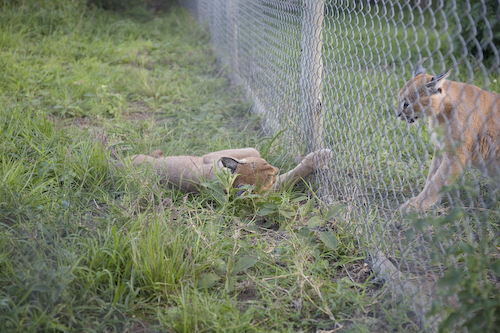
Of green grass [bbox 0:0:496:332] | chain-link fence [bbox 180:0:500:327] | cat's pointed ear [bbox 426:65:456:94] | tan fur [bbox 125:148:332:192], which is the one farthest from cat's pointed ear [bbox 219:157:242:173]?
cat's pointed ear [bbox 426:65:456:94]

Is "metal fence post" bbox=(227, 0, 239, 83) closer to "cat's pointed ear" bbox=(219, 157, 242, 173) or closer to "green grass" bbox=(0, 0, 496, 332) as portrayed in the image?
"green grass" bbox=(0, 0, 496, 332)

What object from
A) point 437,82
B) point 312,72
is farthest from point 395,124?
point 437,82

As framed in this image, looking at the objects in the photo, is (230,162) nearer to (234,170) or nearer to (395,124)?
(234,170)

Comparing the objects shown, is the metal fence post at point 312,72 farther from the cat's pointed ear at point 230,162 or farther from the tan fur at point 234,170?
the cat's pointed ear at point 230,162

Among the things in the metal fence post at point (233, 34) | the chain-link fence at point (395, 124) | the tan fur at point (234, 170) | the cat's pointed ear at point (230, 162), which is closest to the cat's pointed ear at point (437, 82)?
the chain-link fence at point (395, 124)

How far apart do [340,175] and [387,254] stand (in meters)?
0.61

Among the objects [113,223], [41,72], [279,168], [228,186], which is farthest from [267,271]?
[41,72]

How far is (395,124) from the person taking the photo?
311 cm

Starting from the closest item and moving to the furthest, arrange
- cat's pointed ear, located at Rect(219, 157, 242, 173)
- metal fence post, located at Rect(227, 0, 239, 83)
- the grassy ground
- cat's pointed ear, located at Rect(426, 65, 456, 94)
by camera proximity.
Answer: the grassy ground, cat's pointed ear, located at Rect(426, 65, 456, 94), cat's pointed ear, located at Rect(219, 157, 242, 173), metal fence post, located at Rect(227, 0, 239, 83)

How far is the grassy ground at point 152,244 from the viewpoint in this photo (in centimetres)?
170

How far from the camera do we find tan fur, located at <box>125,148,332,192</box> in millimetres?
2641

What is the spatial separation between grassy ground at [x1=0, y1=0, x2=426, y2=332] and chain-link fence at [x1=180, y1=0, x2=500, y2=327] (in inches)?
7.9

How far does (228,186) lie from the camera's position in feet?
8.11

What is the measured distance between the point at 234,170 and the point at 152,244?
861 mm
